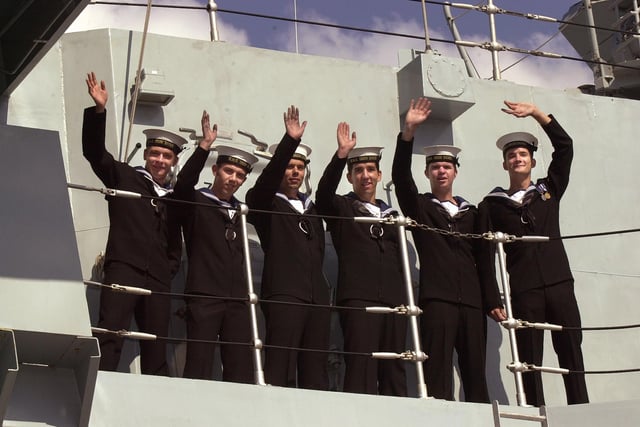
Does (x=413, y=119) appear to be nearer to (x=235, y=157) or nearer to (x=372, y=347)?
(x=235, y=157)

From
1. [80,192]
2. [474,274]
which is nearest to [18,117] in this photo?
[80,192]

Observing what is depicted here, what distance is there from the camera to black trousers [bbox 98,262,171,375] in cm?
474

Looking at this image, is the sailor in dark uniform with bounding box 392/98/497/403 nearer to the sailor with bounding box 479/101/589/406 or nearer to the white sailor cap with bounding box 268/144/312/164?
the sailor with bounding box 479/101/589/406

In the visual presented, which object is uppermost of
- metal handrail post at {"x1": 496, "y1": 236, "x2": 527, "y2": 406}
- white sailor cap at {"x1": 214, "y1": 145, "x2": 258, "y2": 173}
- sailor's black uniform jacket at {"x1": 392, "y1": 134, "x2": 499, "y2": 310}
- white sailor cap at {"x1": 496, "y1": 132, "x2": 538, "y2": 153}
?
white sailor cap at {"x1": 496, "y1": 132, "x2": 538, "y2": 153}

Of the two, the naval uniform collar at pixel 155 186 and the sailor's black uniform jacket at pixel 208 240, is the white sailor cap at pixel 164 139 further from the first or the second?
the sailor's black uniform jacket at pixel 208 240

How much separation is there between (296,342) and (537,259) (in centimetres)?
110

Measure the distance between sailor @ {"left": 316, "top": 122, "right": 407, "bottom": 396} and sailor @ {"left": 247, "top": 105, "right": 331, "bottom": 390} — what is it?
0.33 feet

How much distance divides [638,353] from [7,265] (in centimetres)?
352

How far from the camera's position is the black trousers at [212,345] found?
15.8 ft

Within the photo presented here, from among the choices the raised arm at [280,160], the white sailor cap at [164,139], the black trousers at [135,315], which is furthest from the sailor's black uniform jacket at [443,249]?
the black trousers at [135,315]

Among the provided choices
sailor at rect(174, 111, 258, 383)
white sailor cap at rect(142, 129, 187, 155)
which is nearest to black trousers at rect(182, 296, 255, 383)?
sailor at rect(174, 111, 258, 383)

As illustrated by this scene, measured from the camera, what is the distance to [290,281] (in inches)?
196

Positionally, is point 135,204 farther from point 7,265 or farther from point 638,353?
point 638,353

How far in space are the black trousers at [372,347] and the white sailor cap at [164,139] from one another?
0.93m
